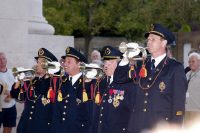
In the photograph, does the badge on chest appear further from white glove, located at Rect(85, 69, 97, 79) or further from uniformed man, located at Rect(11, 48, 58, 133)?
uniformed man, located at Rect(11, 48, 58, 133)

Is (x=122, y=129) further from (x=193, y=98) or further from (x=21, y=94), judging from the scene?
(x=193, y=98)

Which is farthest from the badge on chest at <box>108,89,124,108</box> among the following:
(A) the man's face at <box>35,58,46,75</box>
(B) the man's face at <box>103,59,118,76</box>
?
(A) the man's face at <box>35,58,46,75</box>

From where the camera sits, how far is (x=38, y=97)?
855cm

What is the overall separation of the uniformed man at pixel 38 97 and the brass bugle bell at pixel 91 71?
50cm

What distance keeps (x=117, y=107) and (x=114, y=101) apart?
3.4 inches

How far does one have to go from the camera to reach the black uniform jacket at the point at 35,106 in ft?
27.7

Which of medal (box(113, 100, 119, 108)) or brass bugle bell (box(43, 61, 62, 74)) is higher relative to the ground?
brass bugle bell (box(43, 61, 62, 74))

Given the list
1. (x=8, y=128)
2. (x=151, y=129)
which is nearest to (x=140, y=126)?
(x=151, y=129)

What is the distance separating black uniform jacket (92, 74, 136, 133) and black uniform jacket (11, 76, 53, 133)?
111 cm

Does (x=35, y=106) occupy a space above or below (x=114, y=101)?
below

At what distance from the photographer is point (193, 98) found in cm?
963

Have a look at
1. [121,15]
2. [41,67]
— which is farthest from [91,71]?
[121,15]

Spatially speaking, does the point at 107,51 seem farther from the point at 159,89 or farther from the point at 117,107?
the point at 159,89

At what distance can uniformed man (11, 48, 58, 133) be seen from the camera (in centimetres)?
842
